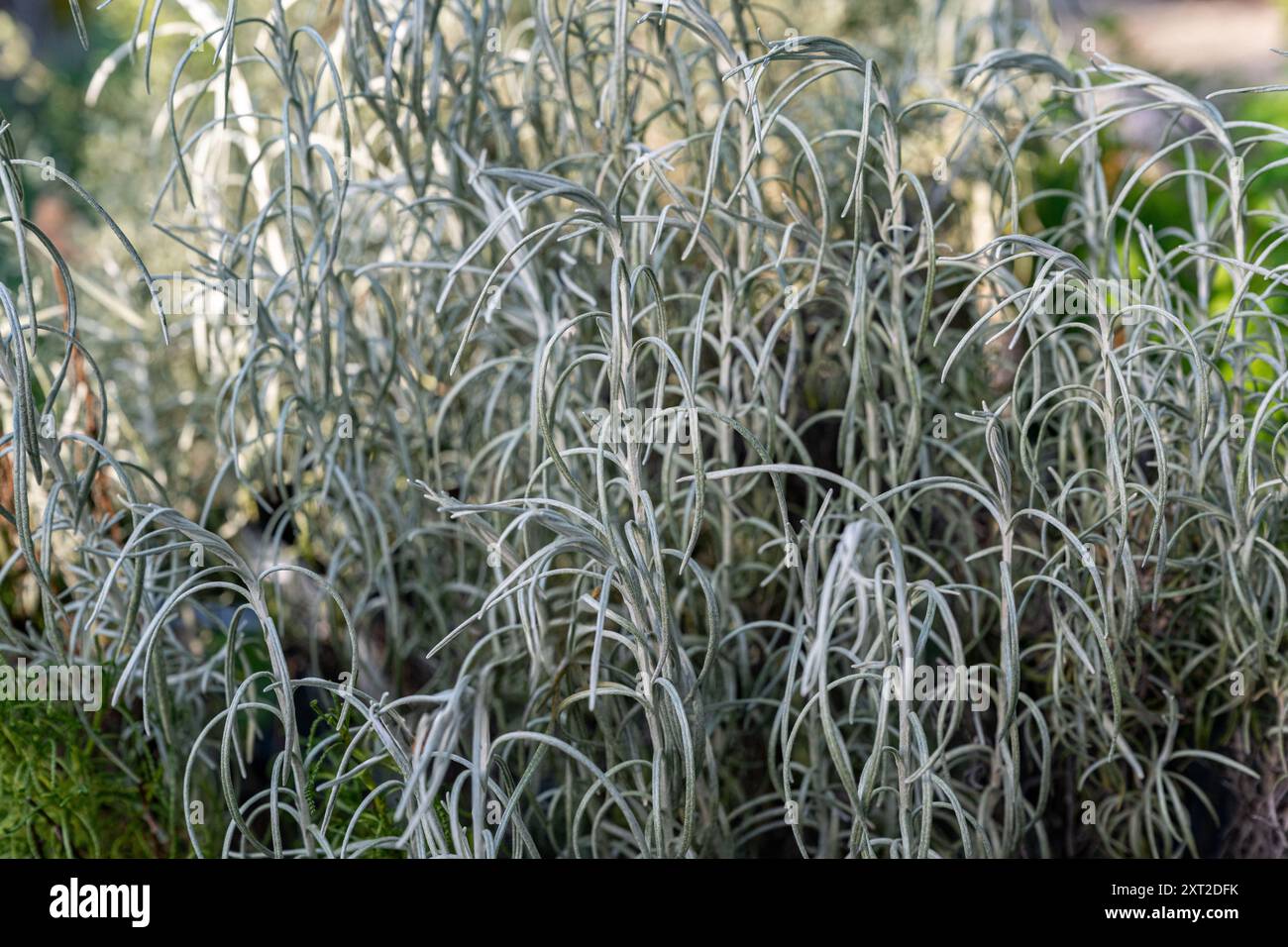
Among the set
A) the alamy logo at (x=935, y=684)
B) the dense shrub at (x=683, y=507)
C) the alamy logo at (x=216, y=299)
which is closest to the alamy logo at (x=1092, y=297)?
the dense shrub at (x=683, y=507)

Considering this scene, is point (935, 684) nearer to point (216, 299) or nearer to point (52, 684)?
point (52, 684)

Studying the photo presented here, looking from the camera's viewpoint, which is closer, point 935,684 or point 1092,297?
point 1092,297

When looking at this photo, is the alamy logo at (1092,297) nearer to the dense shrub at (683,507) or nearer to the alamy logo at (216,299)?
the dense shrub at (683,507)

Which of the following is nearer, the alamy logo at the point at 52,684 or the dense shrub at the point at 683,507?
the dense shrub at the point at 683,507

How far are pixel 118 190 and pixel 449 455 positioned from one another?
101 cm

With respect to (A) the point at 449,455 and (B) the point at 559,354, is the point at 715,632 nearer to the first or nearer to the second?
(B) the point at 559,354

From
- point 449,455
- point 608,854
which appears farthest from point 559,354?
point 608,854
